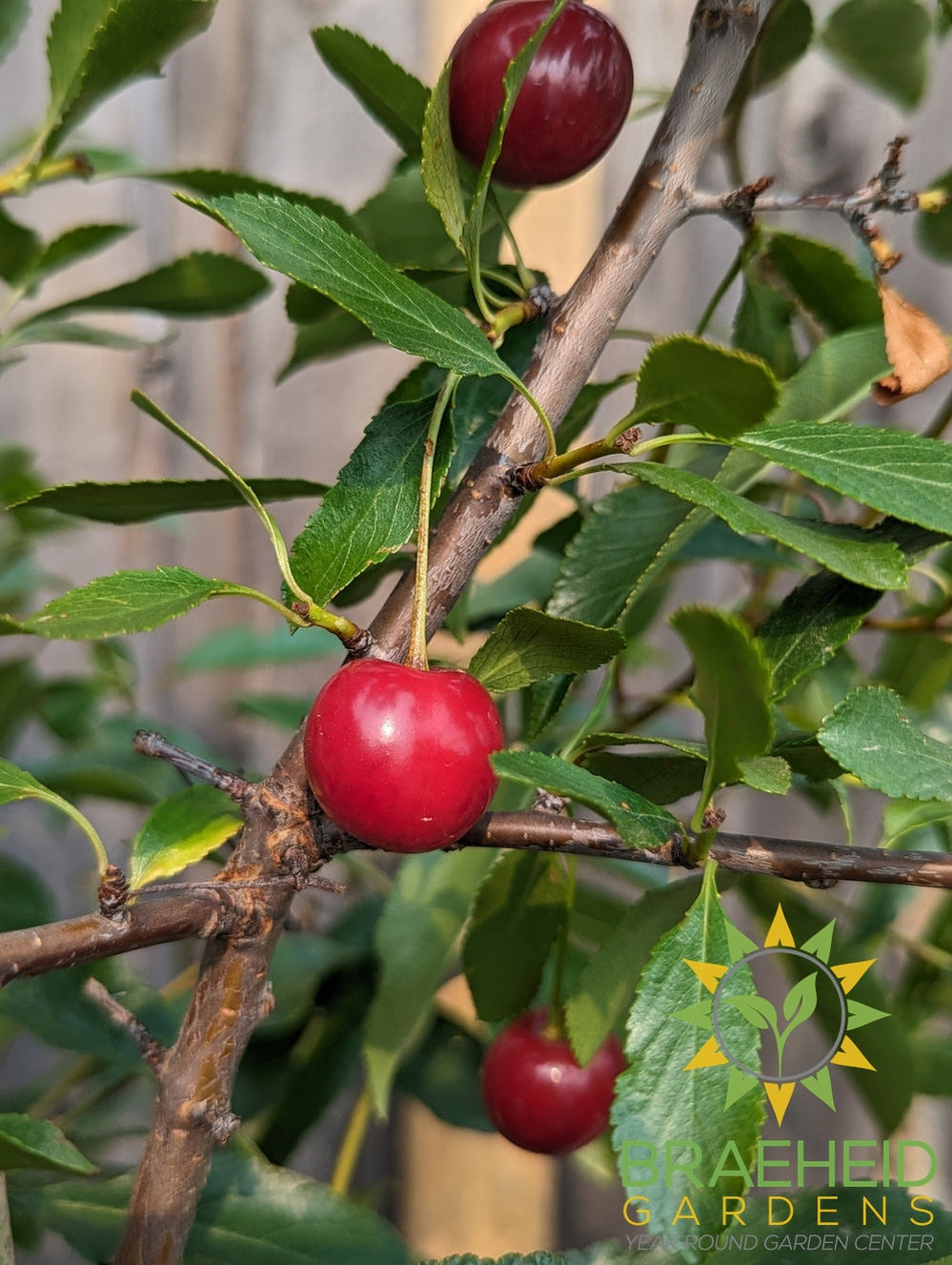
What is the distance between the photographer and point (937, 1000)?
27.5 inches

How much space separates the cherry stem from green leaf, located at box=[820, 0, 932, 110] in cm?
37

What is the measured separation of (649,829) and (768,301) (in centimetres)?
27

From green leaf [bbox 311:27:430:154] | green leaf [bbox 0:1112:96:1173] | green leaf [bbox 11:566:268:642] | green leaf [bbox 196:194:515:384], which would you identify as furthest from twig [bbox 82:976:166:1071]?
green leaf [bbox 311:27:430:154]

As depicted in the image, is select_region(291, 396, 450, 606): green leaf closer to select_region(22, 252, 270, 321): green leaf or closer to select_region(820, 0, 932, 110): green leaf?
select_region(22, 252, 270, 321): green leaf

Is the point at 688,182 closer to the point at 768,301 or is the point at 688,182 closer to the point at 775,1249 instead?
the point at 768,301

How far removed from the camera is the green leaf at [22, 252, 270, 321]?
562 mm

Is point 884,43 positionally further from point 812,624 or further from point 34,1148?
point 34,1148

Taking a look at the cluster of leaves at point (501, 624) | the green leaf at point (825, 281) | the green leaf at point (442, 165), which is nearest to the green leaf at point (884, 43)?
the cluster of leaves at point (501, 624)

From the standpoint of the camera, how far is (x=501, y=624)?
35 cm

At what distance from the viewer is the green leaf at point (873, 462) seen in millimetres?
312

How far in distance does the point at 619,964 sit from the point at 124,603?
0.24 metres

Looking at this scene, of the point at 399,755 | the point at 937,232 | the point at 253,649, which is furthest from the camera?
the point at 253,649

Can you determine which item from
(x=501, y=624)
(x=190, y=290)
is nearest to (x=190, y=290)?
(x=190, y=290)

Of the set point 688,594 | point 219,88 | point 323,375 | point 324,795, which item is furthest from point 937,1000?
point 219,88
